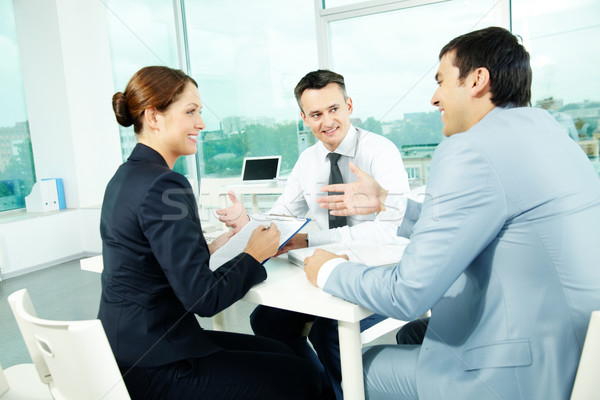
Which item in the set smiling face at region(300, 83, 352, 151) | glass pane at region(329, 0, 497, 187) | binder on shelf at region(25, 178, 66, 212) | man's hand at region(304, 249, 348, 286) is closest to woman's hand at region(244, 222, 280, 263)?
man's hand at region(304, 249, 348, 286)

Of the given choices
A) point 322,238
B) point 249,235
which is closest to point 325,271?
point 249,235

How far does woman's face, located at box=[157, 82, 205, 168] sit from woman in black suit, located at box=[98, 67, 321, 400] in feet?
0.56

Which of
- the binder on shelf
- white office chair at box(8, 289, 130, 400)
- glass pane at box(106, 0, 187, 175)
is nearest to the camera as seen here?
white office chair at box(8, 289, 130, 400)

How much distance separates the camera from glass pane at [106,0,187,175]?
518 cm

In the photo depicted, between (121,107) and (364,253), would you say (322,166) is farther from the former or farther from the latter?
(121,107)

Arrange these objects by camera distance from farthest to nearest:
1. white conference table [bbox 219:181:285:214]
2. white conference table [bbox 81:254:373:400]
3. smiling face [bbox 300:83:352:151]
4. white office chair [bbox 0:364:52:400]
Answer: white conference table [bbox 219:181:285:214], smiling face [bbox 300:83:352:151], white office chair [bbox 0:364:52:400], white conference table [bbox 81:254:373:400]

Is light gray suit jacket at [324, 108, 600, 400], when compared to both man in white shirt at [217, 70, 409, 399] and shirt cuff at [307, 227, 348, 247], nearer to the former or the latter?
shirt cuff at [307, 227, 348, 247]

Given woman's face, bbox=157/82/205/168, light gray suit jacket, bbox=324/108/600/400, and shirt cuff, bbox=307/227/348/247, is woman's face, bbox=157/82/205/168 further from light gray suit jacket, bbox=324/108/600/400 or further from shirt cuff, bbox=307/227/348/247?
light gray suit jacket, bbox=324/108/600/400

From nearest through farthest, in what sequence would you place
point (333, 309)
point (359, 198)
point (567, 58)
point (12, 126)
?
point (333, 309) → point (359, 198) → point (567, 58) → point (12, 126)

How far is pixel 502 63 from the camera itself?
42.2 inches

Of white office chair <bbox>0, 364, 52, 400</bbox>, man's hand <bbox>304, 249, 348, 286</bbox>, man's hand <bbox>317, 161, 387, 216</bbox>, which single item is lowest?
white office chair <bbox>0, 364, 52, 400</bbox>

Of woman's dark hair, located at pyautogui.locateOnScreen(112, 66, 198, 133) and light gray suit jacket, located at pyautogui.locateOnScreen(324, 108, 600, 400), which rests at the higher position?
woman's dark hair, located at pyautogui.locateOnScreen(112, 66, 198, 133)

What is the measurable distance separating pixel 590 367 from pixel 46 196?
4889 mm

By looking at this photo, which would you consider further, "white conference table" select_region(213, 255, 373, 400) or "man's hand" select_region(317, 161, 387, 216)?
"man's hand" select_region(317, 161, 387, 216)
